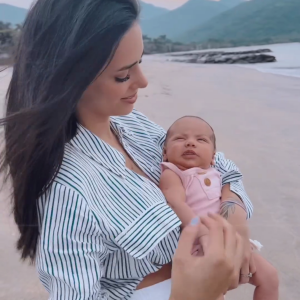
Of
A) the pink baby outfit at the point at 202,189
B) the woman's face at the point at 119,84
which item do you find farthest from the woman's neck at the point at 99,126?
the pink baby outfit at the point at 202,189

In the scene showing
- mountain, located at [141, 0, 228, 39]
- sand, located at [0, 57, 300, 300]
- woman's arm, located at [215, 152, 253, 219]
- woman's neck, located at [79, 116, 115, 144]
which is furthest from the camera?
mountain, located at [141, 0, 228, 39]

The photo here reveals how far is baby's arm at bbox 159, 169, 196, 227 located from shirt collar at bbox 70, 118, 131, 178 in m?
0.24

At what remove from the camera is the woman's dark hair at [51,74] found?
97cm

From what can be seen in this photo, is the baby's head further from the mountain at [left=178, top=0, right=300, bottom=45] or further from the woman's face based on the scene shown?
the mountain at [left=178, top=0, right=300, bottom=45]

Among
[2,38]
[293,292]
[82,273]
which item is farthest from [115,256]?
[293,292]

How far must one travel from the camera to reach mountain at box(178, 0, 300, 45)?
59.3m

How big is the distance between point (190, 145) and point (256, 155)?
250cm

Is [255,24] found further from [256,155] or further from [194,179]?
[194,179]

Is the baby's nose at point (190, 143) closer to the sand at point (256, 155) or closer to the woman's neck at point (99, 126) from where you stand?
the woman's neck at point (99, 126)

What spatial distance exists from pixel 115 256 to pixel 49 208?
22 cm

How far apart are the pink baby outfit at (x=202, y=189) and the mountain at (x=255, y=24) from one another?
4761 centimetres

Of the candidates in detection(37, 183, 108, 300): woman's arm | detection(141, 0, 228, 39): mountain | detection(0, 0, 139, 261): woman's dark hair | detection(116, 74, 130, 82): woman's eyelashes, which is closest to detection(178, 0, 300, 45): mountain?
detection(141, 0, 228, 39): mountain

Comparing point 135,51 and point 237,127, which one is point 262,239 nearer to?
point 135,51

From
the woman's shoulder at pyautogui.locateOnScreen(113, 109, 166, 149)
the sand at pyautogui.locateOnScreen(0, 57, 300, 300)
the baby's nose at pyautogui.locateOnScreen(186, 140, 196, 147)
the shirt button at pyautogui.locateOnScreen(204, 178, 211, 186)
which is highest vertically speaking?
the woman's shoulder at pyautogui.locateOnScreen(113, 109, 166, 149)
